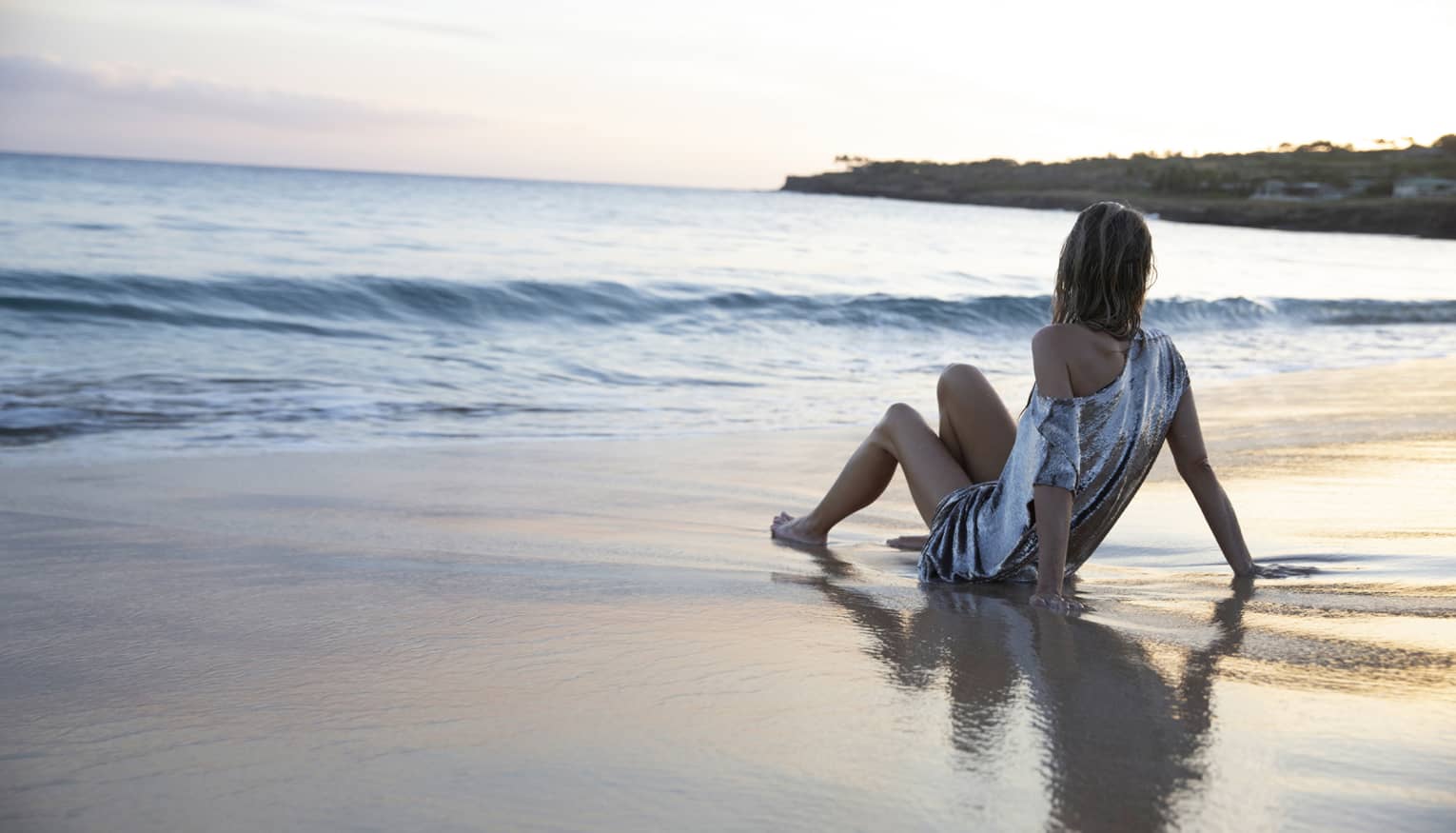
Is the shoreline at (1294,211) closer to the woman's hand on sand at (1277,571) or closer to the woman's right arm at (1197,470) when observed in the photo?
the woman's hand on sand at (1277,571)

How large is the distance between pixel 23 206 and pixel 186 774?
31.5 m

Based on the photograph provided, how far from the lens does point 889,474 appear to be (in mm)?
4137

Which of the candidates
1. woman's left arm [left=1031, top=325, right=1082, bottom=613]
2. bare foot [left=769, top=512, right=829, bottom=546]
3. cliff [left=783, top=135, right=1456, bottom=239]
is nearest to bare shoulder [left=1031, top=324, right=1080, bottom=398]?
woman's left arm [left=1031, top=325, right=1082, bottom=613]

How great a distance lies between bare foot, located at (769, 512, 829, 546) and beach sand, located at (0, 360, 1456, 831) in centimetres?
13

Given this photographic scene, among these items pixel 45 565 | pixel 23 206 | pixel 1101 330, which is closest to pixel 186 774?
pixel 45 565

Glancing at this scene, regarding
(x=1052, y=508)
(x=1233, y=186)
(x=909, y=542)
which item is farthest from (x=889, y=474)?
(x=1233, y=186)

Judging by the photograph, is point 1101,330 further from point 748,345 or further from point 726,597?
point 748,345

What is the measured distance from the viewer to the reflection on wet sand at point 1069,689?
6.18 feet

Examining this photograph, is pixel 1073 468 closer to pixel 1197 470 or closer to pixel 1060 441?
pixel 1060 441

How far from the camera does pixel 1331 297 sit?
19.7 m

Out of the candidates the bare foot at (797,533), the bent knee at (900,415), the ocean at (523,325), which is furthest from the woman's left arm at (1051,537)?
the ocean at (523,325)

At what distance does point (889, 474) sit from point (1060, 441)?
109 cm

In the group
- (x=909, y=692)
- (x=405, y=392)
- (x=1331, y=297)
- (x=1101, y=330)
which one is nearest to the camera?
(x=909, y=692)

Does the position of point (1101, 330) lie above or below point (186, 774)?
above
